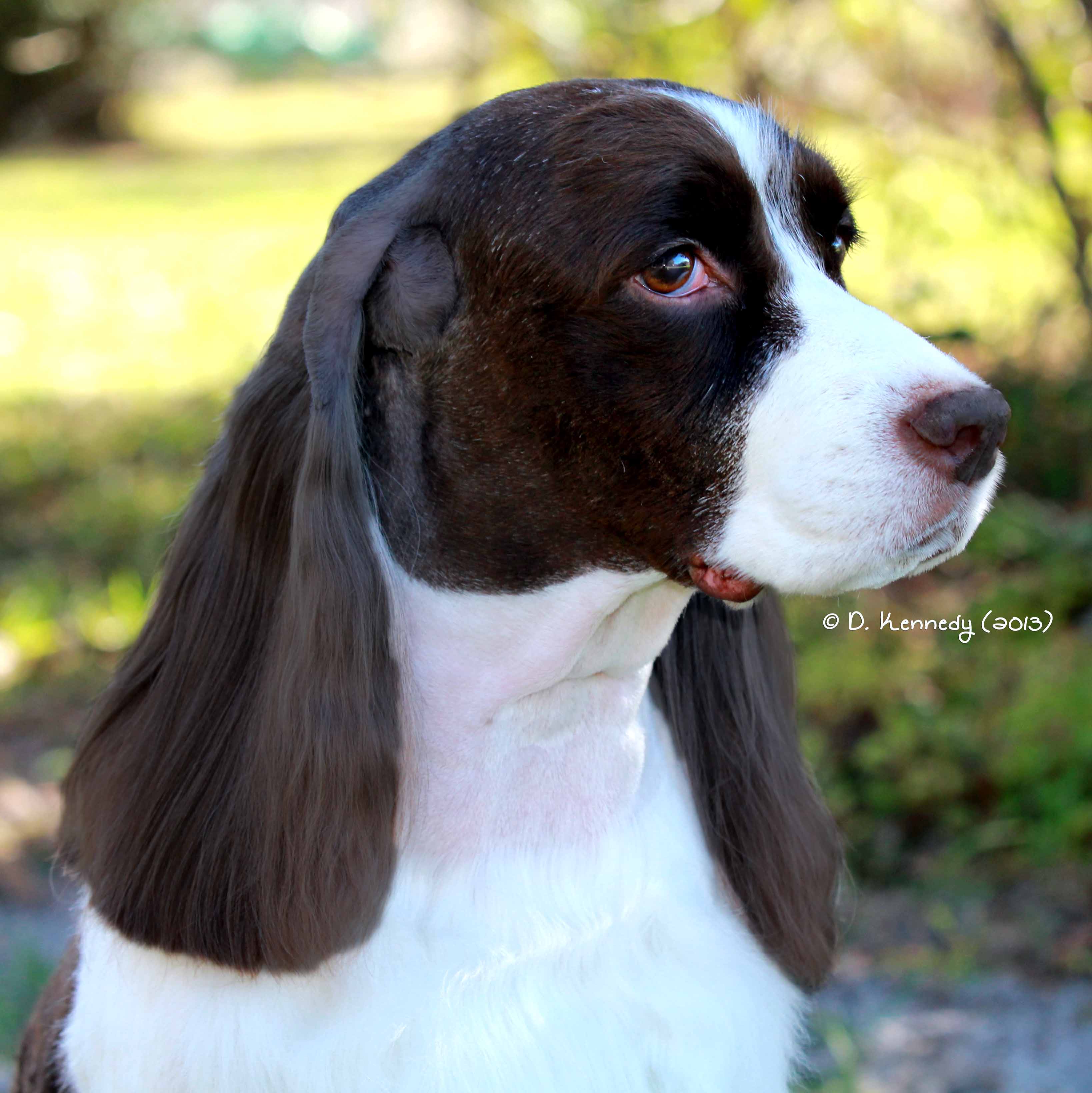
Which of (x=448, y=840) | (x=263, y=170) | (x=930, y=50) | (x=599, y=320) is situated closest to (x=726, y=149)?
(x=599, y=320)

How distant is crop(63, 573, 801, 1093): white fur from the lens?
1.82 meters

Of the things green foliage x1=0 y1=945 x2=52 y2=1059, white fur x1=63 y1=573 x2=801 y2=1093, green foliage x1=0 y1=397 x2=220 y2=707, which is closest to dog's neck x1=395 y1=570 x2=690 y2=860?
white fur x1=63 y1=573 x2=801 y2=1093

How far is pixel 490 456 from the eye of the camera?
1.80 meters

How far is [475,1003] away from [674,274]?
95cm

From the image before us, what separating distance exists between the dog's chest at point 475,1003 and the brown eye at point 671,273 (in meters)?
0.74

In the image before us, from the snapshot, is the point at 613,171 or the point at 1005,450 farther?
the point at 1005,450

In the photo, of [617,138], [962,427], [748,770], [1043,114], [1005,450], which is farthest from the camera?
[1005,450]

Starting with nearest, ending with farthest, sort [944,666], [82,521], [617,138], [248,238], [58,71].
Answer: [617,138] → [944,666] → [82,521] → [248,238] → [58,71]

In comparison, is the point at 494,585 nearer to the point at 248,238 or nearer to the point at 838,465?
the point at 838,465

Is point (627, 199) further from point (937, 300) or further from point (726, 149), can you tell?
point (937, 300)

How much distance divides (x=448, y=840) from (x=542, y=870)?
131mm

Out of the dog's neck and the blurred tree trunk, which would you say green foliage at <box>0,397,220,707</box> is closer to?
the dog's neck

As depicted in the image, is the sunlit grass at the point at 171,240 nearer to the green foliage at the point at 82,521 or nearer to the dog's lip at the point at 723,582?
the green foliage at the point at 82,521

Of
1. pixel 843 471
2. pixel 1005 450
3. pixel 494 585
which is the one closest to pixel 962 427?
pixel 843 471
